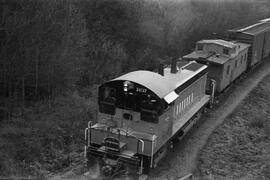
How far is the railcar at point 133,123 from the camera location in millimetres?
14109

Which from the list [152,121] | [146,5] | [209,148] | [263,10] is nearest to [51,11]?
[152,121]

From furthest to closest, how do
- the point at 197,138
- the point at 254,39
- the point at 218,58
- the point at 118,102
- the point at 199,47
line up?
the point at 254,39 < the point at 199,47 < the point at 218,58 < the point at 197,138 < the point at 118,102

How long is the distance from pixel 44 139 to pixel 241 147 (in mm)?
10241

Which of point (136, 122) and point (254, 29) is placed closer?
point (136, 122)

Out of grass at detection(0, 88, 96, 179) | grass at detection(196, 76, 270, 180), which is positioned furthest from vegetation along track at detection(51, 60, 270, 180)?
grass at detection(0, 88, 96, 179)

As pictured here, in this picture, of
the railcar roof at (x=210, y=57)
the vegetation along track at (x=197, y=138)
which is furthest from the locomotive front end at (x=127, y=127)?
the railcar roof at (x=210, y=57)

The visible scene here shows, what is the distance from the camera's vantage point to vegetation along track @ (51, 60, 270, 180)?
51.5 ft

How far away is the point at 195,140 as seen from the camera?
63.0ft

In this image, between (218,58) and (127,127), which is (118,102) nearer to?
(127,127)

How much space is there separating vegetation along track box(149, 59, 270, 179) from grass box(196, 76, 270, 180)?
374mm

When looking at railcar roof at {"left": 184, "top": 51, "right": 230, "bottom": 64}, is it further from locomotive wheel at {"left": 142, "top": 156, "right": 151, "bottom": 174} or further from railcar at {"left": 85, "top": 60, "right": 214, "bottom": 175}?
locomotive wheel at {"left": 142, "top": 156, "right": 151, "bottom": 174}

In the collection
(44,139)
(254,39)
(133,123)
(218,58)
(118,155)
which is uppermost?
(254,39)

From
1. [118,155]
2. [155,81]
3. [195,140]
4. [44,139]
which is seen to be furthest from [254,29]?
[118,155]

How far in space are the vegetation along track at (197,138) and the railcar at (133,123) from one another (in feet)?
Answer: 2.50
